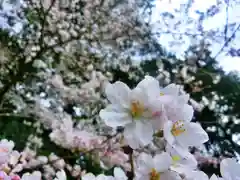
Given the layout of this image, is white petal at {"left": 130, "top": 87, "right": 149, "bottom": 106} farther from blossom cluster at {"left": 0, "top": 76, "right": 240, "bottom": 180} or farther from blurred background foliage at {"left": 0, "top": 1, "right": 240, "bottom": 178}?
blurred background foliage at {"left": 0, "top": 1, "right": 240, "bottom": 178}

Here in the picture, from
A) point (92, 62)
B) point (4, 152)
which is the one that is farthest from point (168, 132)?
point (92, 62)

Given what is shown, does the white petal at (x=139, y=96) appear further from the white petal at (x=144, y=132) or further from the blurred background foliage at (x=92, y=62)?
the blurred background foliage at (x=92, y=62)

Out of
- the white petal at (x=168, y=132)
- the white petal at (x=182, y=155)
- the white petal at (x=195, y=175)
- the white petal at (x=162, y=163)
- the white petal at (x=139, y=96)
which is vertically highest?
the white petal at (x=139, y=96)

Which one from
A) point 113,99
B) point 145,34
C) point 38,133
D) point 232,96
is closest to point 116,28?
point 145,34

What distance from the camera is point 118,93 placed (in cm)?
55

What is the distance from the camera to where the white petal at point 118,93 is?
54 cm

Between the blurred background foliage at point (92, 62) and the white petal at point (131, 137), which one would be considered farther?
the blurred background foliage at point (92, 62)

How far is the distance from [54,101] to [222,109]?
116 centimetres

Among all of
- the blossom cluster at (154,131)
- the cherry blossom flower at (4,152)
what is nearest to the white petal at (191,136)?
the blossom cluster at (154,131)

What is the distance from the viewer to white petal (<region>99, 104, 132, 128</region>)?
1.73 feet

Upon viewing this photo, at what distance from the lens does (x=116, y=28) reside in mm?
2438

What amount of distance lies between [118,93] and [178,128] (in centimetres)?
8

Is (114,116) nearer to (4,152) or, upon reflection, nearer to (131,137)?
(131,137)

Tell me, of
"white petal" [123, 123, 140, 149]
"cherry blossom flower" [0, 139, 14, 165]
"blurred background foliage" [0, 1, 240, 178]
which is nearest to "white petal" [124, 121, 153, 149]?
"white petal" [123, 123, 140, 149]
